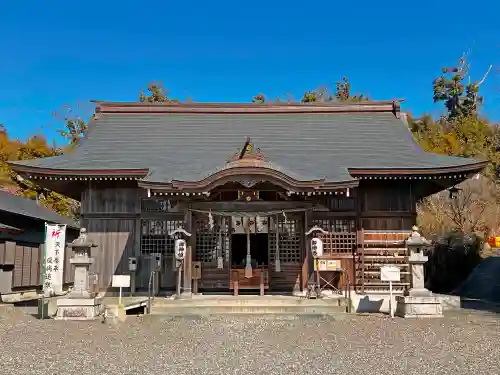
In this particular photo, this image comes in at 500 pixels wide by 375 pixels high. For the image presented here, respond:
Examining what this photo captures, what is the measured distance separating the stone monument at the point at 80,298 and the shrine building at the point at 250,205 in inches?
86.1

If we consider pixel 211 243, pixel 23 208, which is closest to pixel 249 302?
pixel 211 243

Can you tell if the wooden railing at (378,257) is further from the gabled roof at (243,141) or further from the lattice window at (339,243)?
the gabled roof at (243,141)

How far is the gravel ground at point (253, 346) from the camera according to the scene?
5977 mm

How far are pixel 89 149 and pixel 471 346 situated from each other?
11820 millimetres

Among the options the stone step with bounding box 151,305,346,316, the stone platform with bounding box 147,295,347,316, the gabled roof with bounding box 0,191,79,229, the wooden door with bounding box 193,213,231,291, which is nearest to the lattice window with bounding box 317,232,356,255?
the stone platform with bounding box 147,295,347,316

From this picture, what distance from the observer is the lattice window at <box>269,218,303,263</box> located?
1331 cm

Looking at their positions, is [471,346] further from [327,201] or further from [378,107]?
[378,107]

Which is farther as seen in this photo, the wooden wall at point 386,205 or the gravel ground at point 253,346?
the wooden wall at point 386,205

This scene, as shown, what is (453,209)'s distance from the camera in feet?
82.6

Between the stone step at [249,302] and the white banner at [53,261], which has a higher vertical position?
the white banner at [53,261]

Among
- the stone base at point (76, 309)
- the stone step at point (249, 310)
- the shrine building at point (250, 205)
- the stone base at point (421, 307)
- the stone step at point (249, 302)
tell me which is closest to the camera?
the stone base at point (76, 309)

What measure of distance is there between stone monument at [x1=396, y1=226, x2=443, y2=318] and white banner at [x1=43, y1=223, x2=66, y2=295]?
8.96m

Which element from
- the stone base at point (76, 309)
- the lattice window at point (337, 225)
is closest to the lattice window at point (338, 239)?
the lattice window at point (337, 225)

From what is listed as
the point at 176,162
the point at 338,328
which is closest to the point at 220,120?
the point at 176,162
